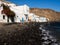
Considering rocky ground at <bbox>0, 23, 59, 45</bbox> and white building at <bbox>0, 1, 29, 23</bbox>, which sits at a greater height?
white building at <bbox>0, 1, 29, 23</bbox>

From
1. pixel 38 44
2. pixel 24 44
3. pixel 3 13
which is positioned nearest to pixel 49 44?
pixel 38 44

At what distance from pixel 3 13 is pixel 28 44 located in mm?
36790

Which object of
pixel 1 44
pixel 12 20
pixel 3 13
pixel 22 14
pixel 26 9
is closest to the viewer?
pixel 1 44

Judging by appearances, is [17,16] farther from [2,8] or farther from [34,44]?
[34,44]

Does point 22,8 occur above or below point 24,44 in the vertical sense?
above

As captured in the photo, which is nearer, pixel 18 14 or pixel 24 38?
pixel 24 38

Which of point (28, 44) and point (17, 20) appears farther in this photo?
point (17, 20)

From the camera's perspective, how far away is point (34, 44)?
1989cm

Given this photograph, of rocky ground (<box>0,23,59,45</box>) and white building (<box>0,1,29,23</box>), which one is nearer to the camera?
rocky ground (<box>0,23,59,45</box>)

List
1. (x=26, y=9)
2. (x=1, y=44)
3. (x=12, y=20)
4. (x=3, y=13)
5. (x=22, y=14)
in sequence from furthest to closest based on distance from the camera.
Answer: (x=26, y=9), (x=22, y=14), (x=12, y=20), (x=3, y=13), (x=1, y=44)

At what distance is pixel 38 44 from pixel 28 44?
39.0 inches

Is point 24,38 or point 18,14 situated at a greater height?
point 18,14

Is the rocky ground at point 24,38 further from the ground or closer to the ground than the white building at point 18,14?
closer to the ground

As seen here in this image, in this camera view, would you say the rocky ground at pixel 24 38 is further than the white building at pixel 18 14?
No
